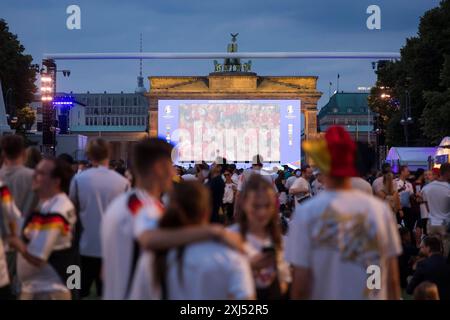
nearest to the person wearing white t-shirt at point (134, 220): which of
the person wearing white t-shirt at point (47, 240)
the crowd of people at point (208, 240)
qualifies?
the crowd of people at point (208, 240)

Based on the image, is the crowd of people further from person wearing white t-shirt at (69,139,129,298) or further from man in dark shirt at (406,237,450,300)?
man in dark shirt at (406,237,450,300)

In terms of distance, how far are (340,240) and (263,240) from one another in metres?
1.12

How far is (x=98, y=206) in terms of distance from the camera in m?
8.07

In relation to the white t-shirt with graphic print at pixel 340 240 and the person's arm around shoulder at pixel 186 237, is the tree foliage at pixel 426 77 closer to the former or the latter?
the white t-shirt with graphic print at pixel 340 240

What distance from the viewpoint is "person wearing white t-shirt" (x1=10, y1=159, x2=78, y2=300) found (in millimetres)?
6047

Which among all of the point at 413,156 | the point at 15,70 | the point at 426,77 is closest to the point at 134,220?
the point at 413,156

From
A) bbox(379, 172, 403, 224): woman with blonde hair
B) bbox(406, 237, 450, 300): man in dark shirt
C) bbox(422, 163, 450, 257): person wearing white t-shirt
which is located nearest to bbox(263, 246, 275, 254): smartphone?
bbox(406, 237, 450, 300): man in dark shirt

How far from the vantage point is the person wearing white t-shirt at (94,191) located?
805 cm

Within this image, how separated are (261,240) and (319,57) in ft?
102

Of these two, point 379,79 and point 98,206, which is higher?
point 379,79

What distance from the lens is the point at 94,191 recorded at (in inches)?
318

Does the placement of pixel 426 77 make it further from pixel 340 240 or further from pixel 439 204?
pixel 340 240
